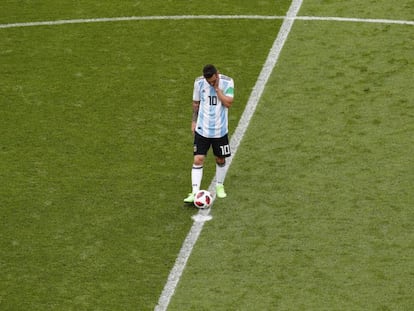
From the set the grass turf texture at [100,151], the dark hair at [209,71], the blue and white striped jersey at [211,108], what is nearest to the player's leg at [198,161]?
the blue and white striped jersey at [211,108]

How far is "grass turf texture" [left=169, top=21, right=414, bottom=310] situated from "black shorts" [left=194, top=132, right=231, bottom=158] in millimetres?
673

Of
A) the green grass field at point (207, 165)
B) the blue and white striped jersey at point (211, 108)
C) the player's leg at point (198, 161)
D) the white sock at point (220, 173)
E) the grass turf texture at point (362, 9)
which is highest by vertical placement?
the blue and white striped jersey at point (211, 108)

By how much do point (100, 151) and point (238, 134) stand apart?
2.02m

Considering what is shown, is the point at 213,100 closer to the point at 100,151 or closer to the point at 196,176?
the point at 196,176

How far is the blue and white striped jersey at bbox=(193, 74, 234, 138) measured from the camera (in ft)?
→ 50.4

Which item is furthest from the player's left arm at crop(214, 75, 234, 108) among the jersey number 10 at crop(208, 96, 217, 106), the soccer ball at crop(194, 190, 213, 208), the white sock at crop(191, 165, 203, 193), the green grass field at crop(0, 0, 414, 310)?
the green grass field at crop(0, 0, 414, 310)

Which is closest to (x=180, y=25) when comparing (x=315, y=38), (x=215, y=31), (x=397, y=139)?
(x=215, y=31)

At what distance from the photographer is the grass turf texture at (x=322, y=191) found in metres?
13.8

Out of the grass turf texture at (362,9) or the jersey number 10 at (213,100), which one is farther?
the grass turf texture at (362,9)

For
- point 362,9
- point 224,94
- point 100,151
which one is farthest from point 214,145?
point 362,9

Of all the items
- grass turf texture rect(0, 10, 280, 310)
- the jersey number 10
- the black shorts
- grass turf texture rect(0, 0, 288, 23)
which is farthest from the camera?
grass turf texture rect(0, 0, 288, 23)

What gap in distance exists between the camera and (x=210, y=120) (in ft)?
50.8

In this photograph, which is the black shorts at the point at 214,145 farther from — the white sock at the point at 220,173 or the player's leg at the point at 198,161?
the white sock at the point at 220,173

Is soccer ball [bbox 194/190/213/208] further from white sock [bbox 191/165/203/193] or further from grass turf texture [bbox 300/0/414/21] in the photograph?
grass turf texture [bbox 300/0/414/21]
